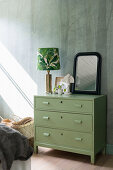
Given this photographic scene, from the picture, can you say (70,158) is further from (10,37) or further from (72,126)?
(10,37)

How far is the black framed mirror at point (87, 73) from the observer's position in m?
3.74

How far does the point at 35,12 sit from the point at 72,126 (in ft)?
6.12

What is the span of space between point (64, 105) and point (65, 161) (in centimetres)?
70

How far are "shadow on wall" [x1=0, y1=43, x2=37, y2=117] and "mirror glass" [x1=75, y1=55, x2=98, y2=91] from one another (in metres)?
0.79

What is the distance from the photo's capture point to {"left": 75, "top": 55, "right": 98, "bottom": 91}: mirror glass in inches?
149

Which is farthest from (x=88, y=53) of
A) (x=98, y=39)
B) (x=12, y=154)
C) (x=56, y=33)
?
(x=12, y=154)

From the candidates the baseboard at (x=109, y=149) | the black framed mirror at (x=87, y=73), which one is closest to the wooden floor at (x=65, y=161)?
the baseboard at (x=109, y=149)

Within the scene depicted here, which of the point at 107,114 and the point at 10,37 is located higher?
the point at 10,37

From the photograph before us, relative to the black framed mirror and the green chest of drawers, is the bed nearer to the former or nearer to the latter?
the green chest of drawers

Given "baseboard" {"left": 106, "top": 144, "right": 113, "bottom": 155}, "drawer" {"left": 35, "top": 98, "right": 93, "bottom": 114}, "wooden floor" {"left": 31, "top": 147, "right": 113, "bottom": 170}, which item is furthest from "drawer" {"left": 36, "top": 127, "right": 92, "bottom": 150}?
"baseboard" {"left": 106, "top": 144, "right": 113, "bottom": 155}

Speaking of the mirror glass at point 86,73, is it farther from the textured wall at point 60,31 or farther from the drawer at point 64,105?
the drawer at point 64,105

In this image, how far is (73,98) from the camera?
11.3 ft

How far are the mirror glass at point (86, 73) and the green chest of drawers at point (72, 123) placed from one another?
0.86ft

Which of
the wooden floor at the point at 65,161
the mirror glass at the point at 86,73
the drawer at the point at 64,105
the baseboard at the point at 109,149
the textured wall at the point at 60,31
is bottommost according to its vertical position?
the wooden floor at the point at 65,161
